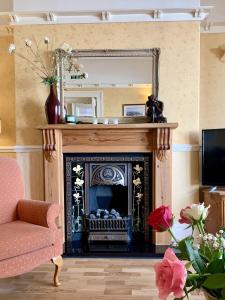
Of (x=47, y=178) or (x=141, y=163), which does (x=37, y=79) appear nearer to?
(x=47, y=178)

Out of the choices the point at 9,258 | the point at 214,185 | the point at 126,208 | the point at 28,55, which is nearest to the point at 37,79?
the point at 28,55

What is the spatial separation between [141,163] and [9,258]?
1.84 meters

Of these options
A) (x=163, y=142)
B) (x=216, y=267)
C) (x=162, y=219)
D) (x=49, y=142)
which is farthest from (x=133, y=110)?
(x=216, y=267)

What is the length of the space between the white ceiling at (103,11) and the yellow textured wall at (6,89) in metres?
0.38

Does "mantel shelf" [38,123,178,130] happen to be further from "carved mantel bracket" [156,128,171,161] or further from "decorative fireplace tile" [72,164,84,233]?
"decorative fireplace tile" [72,164,84,233]

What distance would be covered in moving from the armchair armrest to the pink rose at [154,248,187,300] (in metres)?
1.87

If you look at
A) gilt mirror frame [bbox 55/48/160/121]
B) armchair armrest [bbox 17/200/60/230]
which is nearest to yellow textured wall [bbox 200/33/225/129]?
gilt mirror frame [bbox 55/48/160/121]

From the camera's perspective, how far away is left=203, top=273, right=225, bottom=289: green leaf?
0.85 metres

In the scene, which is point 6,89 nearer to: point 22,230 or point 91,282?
point 22,230

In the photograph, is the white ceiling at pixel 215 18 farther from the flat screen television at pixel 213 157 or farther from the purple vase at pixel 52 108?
the purple vase at pixel 52 108

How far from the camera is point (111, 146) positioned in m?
3.52

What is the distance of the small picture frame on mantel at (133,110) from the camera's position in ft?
11.7

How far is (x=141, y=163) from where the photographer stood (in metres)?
3.60

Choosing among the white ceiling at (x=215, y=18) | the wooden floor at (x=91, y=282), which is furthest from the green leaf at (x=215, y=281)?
the white ceiling at (x=215, y=18)
